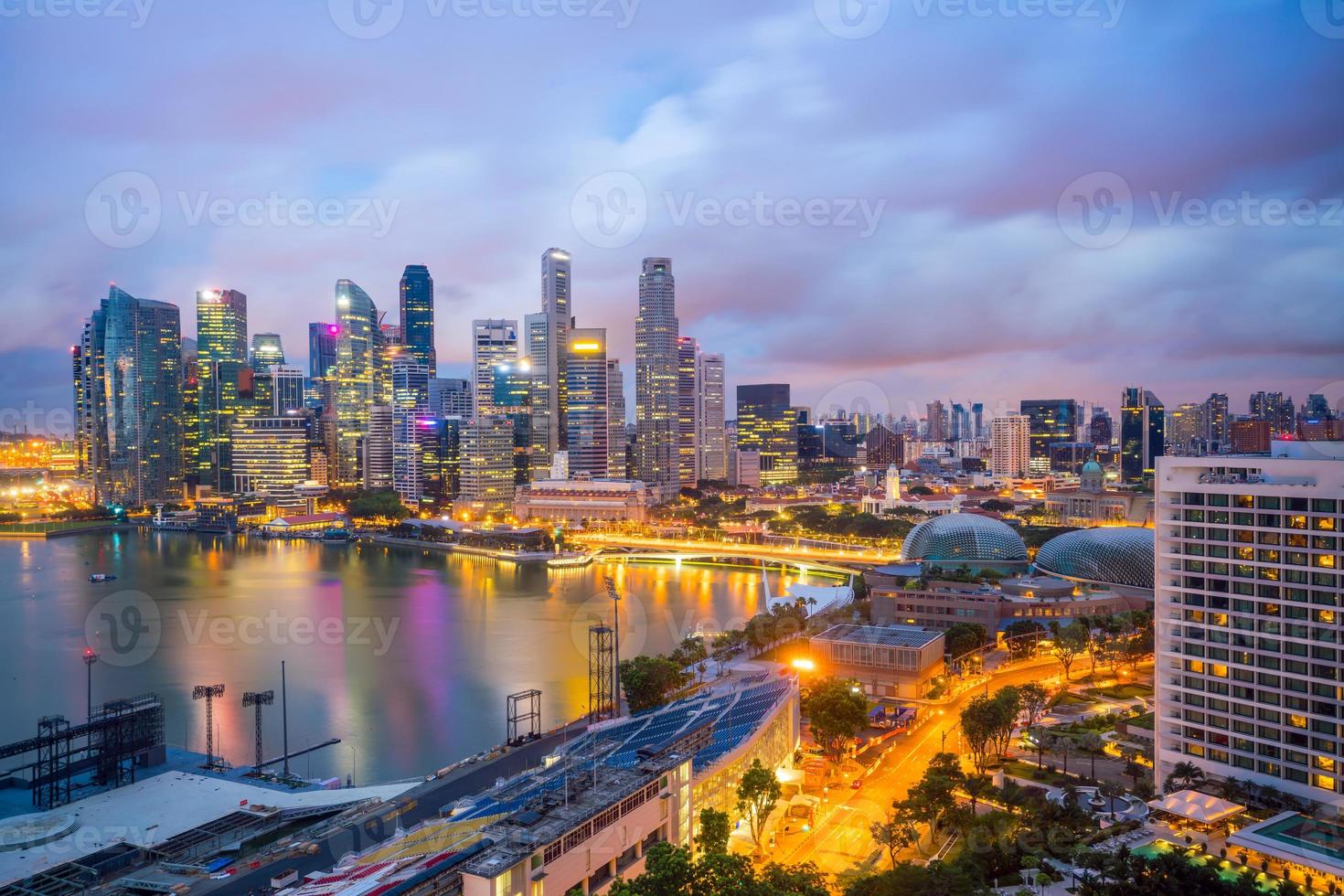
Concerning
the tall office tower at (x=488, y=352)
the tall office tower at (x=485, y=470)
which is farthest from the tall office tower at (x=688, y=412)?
the tall office tower at (x=485, y=470)

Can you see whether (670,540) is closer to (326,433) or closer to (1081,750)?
(1081,750)

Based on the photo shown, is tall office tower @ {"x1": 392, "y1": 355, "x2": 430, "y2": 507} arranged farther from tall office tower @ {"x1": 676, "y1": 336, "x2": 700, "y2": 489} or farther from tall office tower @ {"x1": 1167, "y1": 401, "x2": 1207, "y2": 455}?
tall office tower @ {"x1": 1167, "y1": 401, "x2": 1207, "y2": 455}

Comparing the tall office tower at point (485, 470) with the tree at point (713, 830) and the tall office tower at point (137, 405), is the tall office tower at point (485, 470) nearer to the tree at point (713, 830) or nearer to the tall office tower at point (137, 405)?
the tall office tower at point (137, 405)

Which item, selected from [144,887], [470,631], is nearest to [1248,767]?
[144,887]

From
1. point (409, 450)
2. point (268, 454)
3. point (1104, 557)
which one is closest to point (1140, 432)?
point (1104, 557)

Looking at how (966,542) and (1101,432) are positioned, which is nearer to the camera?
(966,542)

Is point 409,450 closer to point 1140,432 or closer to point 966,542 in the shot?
point 966,542
